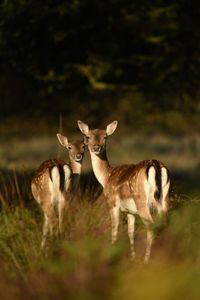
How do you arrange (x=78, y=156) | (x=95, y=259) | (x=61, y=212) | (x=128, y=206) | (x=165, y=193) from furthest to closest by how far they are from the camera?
(x=78, y=156) → (x=128, y=206) → (x=165, y=193) → (x=61, y=212) → (x=95, y=259)

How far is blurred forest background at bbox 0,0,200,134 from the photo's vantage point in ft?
66.8

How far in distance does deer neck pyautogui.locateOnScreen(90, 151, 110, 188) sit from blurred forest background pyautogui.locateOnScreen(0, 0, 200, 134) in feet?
26.8

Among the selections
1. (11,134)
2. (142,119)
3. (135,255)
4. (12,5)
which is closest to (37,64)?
(12,5)

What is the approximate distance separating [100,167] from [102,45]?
10.2m

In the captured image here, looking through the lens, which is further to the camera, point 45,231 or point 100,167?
point 100,167

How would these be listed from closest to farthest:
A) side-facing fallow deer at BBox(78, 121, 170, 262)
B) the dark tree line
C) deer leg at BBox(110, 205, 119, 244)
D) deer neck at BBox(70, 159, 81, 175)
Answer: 1. deer leg at BBox(110, 205, 119, 244)
2. side-facing fallow deer at BBox(78, 121, 170, 262)
3. deer neck at BBox(70, 159, 81, 175)
4. the dark tree line

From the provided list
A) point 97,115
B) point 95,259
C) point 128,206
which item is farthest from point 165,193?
point 97,115

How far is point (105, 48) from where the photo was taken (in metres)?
21.4

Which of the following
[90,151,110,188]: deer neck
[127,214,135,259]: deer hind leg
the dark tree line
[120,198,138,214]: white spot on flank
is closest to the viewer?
[127,214,135,259]: deer hind leg

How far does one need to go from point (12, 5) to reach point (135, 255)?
11879 mm

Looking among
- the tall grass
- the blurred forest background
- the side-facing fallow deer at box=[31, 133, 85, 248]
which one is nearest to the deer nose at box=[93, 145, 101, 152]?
the side-facing fallow deer at box=[31, 133, 85, 248]

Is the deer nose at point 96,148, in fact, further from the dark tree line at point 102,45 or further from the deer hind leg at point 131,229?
the dark tree line at point 102,45

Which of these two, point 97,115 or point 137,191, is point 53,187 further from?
point 97,115

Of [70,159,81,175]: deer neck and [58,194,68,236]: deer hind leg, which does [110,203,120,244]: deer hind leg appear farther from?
[70,159,81,175]: deer neck
